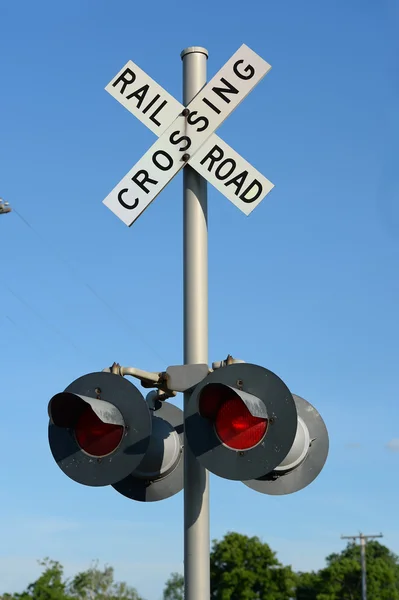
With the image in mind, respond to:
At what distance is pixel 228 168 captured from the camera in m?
4.69

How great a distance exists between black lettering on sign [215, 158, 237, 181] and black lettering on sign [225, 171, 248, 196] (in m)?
0.03

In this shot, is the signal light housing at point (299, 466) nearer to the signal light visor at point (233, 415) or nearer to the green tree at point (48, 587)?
the signal light visor at point (233, 415)

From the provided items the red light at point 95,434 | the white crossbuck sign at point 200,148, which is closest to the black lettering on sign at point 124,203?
the white crossbuck sign at point 200,148

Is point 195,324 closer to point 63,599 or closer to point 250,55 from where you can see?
point 250,55

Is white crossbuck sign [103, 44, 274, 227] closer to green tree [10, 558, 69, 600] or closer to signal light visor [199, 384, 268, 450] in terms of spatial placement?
signal light visor [199, 384, 268, 450]

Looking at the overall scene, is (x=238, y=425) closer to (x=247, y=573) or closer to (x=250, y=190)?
(x=250, y=190)

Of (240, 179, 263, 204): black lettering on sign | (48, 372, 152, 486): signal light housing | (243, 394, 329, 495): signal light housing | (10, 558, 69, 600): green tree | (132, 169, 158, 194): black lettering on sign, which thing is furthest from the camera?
(10, 558, 69, 600): green tree

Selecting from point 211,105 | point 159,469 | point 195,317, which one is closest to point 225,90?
point 211,105

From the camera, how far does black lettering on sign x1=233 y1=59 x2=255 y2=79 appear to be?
482 cm

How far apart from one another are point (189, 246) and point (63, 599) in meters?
73.5

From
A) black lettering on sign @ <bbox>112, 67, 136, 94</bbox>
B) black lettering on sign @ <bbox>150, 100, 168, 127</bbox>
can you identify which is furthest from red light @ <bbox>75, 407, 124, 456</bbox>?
black lettering on sign @ <bbox>112, 67, 136, 94</bbox>

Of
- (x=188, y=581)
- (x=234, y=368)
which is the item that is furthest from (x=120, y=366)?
(x=188, y=581)

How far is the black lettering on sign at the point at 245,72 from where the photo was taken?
15.8 feet

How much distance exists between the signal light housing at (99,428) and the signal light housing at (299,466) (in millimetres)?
673
